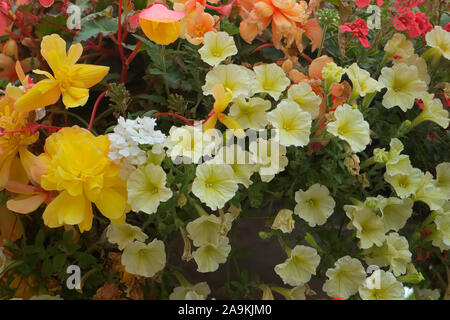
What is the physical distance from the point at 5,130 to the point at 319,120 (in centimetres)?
41

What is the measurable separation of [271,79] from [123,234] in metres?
0.29

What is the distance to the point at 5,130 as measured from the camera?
60 cm

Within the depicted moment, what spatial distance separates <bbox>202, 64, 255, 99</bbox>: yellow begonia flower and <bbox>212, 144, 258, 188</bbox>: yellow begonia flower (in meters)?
0.08

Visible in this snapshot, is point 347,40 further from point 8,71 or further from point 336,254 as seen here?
point 8,71

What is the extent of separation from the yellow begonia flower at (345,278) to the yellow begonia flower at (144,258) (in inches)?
9.1

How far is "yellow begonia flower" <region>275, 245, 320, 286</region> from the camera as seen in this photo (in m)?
0.65

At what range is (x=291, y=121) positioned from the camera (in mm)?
613

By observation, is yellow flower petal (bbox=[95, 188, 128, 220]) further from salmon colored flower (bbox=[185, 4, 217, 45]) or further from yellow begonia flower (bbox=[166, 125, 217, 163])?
salmon colored flower (bbox=[185, 4, 217, 45])

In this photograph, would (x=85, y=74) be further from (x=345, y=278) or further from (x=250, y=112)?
(x=345, y=278)

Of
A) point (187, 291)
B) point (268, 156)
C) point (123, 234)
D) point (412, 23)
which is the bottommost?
point (187, 291)

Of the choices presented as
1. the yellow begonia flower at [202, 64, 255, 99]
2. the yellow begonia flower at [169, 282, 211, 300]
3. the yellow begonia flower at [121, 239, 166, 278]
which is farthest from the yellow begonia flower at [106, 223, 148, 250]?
the yellow begonia flower at [202, 64, 255, 99]

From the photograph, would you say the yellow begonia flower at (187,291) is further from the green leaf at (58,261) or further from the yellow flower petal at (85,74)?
the yellow flower petal at (85,74)

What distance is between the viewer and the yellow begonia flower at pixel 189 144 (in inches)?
21.9

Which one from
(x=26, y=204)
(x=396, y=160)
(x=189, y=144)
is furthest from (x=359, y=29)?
(x=26, y=204)
